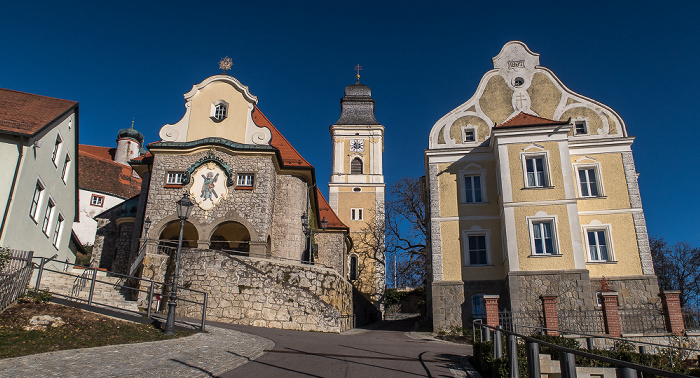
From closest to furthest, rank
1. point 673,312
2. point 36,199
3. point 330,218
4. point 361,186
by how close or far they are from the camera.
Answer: point 673,312 < point 36,199 < point 330,218 < point 361,186

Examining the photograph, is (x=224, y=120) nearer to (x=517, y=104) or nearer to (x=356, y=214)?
(x=517, y=104)

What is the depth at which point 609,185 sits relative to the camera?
76.9 ft

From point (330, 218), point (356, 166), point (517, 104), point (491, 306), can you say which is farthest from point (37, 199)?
point (356, 166)

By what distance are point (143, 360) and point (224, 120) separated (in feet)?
60.7

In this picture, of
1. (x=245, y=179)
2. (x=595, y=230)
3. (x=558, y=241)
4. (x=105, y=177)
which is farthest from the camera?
(x=105, y=177)

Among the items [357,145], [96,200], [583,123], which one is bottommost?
[583,123]

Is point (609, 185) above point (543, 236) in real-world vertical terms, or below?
above

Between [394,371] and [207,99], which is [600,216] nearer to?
[394,371]

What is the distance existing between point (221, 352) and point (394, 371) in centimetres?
359

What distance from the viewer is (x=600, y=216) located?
23.0 m

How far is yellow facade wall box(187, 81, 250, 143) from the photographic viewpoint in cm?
2559

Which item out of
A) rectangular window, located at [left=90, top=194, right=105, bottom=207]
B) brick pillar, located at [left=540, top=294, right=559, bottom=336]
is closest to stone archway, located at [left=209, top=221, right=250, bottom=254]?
brick pillar, located at [left=540, top=294, right=559, bottom=336]

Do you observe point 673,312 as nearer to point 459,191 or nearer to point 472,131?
point 459,191

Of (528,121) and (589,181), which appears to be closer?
(528,121)
